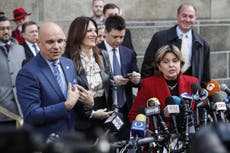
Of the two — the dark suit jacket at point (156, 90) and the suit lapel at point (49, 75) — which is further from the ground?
the suit lapel at point (49, 75)

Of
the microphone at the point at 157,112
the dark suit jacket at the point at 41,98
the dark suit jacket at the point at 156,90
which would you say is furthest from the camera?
the dark suit jacket at the point at 156,90

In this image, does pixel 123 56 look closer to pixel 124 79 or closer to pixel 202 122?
pixel 124 79

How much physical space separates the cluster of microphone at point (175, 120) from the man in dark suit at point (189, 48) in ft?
6.65

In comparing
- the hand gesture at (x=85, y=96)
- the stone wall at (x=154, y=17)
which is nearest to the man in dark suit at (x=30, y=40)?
the stone wall at (x=154, y=17)

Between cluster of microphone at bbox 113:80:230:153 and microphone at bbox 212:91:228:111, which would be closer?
cluster of microphone at bbox 113:80:230:153

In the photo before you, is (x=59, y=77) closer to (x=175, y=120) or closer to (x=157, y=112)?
(x=157, y=112)

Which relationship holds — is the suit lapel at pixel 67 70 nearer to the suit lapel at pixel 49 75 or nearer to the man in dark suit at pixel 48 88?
the man in dark suit at pixel 48 88

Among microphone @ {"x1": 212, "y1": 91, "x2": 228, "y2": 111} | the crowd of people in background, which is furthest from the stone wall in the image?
microphone @ {"x1": 212, "y1": 91, "x2": 228, "y2": 111}

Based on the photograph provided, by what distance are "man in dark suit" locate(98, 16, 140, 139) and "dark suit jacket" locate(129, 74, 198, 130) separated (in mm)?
627

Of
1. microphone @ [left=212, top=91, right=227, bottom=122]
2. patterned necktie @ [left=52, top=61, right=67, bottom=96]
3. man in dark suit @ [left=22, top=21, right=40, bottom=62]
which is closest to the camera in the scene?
patterned necktie @ [left=52, top=61, right=67, bottom=96]

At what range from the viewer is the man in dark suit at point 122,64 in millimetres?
6465

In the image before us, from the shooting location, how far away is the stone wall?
10.7m

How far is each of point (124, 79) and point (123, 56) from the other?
1.27 ft

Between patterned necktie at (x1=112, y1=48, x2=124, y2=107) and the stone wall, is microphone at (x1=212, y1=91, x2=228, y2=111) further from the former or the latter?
the stone wall
